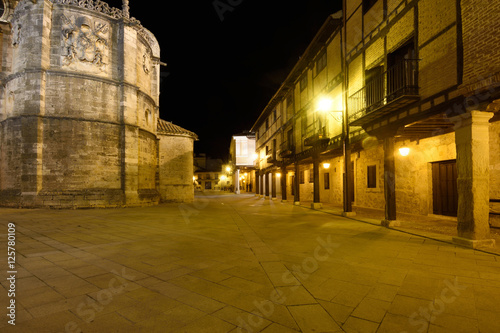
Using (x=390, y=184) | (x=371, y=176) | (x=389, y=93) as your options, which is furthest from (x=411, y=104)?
(x=371, y=176)

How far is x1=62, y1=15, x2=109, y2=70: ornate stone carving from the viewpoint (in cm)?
1526

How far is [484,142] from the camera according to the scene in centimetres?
589

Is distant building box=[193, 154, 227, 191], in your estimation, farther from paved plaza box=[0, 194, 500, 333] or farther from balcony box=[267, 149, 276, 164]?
paved plaza box=[0, 194, 500, 333]

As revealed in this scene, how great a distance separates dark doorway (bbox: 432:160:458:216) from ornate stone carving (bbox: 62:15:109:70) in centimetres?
1885

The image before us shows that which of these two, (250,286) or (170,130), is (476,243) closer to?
(250,286)

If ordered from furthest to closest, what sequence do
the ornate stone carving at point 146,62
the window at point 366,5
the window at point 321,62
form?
the ornate stone carving at point 146,62 < the window at point 321,62 < the window at point 366,5

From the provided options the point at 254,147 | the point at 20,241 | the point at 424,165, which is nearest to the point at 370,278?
the point at 20,241

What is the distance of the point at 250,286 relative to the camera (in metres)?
3.59

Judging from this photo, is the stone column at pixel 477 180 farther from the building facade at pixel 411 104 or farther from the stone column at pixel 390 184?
the stone column at pixel 390 184

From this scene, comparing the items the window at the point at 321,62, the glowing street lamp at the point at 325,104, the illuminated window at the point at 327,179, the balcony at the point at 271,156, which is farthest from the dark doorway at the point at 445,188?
the balcony at the point at 271,156

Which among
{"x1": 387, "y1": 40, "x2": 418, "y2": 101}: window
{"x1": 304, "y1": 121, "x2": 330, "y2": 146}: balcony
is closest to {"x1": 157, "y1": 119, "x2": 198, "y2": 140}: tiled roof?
{"x1": 304, "y1": 121, "x2": 330, "y2": 146}: balcony

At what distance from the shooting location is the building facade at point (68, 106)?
1454cm

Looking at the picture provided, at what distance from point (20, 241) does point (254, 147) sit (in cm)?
3380

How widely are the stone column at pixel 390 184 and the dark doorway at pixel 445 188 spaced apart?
3.30 m
